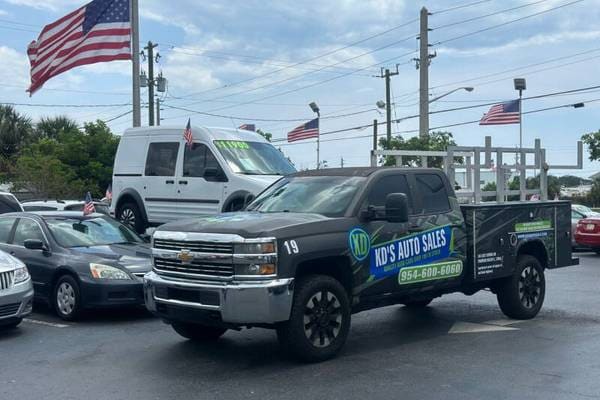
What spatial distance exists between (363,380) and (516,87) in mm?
25807

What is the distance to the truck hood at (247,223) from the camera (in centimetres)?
689

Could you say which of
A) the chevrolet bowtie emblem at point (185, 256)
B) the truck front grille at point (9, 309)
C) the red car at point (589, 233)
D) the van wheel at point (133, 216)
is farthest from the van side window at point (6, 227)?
the red car at point (589, 233)

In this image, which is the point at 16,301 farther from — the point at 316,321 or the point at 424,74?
the point at 424,74

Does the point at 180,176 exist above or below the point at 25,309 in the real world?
above

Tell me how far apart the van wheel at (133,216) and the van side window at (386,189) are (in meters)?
7.88

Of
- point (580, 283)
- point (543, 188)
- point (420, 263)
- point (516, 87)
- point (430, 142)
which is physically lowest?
point (580, 283)

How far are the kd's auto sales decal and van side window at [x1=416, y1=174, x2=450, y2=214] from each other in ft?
0.84

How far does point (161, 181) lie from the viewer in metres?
14.6

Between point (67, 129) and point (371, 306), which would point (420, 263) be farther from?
point (67, 129)

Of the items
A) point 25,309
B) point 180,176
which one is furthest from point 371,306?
point 180,176

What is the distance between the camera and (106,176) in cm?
3322

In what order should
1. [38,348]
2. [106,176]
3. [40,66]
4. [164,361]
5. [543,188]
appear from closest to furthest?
1. [164,361]
2. [38,348]
3. [543,188]
4. [40,66]
5. [106,176]

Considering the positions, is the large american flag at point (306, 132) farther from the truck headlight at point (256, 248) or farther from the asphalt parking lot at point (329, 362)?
the truck headlight at point (256, 248)

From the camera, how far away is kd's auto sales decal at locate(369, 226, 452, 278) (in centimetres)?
779
